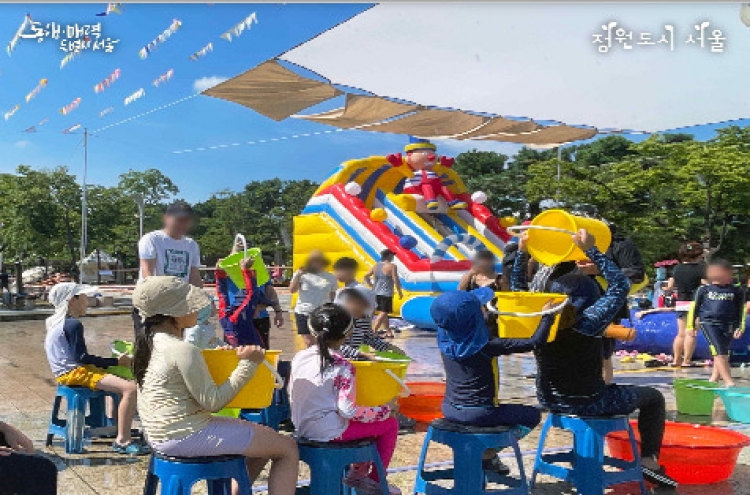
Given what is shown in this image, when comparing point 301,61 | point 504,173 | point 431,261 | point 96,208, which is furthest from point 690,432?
point 96,208

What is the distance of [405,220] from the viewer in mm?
14859

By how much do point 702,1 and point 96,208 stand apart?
38.2 m

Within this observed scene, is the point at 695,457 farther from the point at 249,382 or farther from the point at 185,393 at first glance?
the point at 185,393

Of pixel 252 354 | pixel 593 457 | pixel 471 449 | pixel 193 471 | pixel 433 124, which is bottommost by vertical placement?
pixel 593 457

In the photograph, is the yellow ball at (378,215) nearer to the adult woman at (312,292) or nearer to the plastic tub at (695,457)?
the adult woman at (312,292)

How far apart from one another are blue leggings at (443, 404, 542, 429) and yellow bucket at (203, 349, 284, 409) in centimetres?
98

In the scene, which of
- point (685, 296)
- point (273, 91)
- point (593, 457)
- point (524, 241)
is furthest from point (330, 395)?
point (685, 296)

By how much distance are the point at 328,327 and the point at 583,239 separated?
4.37ft

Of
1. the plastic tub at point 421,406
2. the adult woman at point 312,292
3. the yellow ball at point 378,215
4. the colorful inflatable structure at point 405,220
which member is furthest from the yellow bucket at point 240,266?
the yellow ball at point 378,215

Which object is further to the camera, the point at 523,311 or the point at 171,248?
the point at 171,248

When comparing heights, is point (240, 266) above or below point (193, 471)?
above

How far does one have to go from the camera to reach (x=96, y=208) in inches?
1582

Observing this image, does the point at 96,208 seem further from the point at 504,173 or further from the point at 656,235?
the point at 656,235

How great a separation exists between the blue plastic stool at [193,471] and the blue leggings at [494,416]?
1.09 meters
